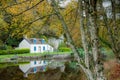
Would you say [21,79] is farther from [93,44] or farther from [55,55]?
[55,55]

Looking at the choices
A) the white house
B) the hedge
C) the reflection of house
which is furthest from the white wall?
the reflection of house

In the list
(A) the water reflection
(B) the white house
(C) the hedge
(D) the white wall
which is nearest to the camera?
(A) the water reflection

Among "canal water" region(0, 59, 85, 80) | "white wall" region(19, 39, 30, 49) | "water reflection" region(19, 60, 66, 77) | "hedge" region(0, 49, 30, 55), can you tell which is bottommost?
"water reflection" region(19, 60, 66, 77)

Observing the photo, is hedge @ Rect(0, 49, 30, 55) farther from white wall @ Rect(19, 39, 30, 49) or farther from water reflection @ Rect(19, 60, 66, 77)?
water reflection @ Rect(19, 60, 66, 77)

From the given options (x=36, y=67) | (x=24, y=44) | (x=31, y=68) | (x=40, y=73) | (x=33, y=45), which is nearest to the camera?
(x=40, y=73)

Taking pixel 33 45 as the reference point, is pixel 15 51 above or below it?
below

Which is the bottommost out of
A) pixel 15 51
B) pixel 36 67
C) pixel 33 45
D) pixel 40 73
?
pixel 36 67

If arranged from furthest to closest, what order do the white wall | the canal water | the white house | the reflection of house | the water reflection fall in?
the white house, the white wall, the water reflection, the reflection of house, the canal water

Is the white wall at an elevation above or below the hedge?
above

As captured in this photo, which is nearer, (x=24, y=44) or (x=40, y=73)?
(x=40, y=73)

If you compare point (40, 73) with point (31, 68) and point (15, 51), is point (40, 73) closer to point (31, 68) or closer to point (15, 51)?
point (31, 68)

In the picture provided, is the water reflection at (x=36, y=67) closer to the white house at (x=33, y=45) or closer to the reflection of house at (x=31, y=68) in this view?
the reflection of house at (x=31, y=68)

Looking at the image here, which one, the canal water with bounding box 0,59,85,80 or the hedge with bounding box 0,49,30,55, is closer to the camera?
the canal water with bounding box 0,59,85,80

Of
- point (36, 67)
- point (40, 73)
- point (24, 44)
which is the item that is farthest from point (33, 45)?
point (40, 73)
